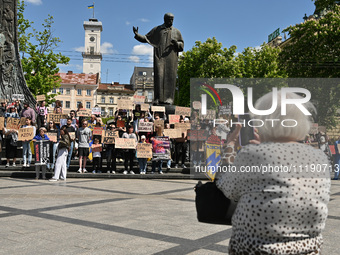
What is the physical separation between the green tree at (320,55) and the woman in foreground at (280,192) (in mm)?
24781

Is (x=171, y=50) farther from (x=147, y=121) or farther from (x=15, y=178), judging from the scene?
(x=15, y=178)

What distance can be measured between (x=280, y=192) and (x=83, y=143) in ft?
38.5

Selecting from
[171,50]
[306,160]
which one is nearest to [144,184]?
[171,50]

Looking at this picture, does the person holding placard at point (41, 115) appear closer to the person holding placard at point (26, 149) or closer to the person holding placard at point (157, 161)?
the person holding placard at point (26, 149)

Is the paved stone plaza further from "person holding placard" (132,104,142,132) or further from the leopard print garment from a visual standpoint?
"person holding placard" (132,104,142,132)

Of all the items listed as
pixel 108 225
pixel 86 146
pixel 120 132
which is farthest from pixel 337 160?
pixel 108 225

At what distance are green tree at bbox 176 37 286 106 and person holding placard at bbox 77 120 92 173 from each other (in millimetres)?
37411

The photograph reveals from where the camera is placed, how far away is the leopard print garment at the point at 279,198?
6.62 ft

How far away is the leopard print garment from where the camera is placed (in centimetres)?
202

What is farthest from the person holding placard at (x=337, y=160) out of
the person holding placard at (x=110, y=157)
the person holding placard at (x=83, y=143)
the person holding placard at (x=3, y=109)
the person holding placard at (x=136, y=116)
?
the person holding placard at (x=3, y=109)

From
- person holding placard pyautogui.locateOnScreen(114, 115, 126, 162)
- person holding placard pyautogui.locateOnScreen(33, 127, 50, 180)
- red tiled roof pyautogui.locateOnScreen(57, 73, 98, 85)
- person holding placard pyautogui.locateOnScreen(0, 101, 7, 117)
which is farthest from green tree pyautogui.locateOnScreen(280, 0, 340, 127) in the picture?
red tiled roof pyautogui.locateOnScreen(57, 73, 98, 85)

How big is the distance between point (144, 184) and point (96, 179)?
205 centimetres

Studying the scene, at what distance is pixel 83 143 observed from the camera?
13.2m

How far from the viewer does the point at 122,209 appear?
6.91 meters
